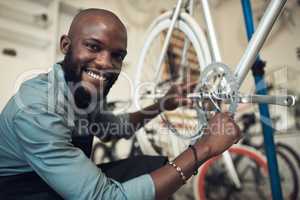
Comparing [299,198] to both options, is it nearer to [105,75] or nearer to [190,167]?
[190,167]

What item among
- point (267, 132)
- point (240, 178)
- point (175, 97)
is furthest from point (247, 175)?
point (175, 97)

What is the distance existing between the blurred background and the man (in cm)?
60

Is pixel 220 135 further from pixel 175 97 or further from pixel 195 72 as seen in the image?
pixel 195 72

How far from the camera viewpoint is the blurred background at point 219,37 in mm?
1107

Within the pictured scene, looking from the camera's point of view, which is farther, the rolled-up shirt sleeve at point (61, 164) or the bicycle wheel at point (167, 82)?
the bicycle wheel at point (167, 82)

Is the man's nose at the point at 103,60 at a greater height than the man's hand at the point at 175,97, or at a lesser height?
greater

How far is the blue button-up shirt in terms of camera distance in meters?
0.52

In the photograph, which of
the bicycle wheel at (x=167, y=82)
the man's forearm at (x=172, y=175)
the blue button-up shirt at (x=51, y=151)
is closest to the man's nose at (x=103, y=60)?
the blue button-up shirt at (x=51, y=151)

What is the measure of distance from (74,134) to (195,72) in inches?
25.9

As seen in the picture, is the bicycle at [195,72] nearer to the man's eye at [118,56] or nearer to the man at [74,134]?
the man at [74,134]

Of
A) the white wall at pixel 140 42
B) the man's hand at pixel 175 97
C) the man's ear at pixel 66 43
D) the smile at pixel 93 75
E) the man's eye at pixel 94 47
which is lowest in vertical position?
the man's hand at pixel 175 97

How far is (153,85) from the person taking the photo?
1132mm

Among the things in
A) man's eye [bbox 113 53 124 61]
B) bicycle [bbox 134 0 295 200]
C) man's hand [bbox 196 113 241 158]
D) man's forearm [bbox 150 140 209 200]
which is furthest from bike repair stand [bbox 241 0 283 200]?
man's eye [bbox 113 53 124 61]

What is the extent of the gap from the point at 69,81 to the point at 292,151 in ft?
3.05
